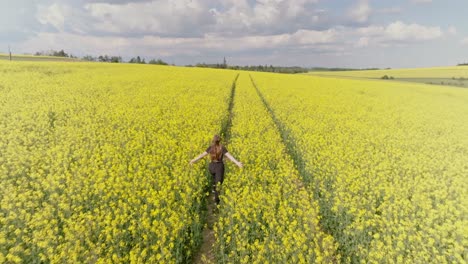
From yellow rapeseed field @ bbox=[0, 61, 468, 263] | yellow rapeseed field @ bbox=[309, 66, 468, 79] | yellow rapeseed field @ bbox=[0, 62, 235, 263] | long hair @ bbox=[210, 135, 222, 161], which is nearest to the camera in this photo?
yellow rapeseed field @ bbox=[0, 62, 235, 263]

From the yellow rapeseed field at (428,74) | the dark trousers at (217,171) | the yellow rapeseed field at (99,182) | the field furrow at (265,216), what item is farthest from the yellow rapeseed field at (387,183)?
the yellow rapeseed field at (428,74)

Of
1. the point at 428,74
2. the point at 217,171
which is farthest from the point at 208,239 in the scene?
the point at 428,74

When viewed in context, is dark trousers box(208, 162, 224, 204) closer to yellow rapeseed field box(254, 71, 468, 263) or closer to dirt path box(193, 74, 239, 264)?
dirt path box(193, 74, 239, 264)

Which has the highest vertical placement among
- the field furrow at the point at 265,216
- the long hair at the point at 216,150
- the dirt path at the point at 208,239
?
the long hair at the point at 216,150

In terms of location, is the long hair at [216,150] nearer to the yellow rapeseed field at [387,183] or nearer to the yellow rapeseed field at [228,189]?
the yellow rapeseed field at [228,189]

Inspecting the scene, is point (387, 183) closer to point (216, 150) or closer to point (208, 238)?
point (216, 150)

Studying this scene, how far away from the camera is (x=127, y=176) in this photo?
7191mm

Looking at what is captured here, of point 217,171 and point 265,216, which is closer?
point 265,216

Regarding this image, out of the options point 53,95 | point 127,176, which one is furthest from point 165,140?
point 53,95

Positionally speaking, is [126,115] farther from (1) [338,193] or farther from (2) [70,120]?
(1) [338,193]

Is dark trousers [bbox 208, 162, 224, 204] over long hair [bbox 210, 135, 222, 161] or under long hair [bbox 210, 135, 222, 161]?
under

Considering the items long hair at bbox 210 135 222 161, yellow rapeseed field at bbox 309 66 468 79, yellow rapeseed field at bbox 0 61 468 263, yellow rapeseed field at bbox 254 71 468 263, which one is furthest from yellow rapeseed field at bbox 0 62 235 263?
yellow rapeseed field at bbox 309 66 468 79

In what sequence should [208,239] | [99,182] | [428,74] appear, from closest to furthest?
[208,239]
[99,182]
[428,74]

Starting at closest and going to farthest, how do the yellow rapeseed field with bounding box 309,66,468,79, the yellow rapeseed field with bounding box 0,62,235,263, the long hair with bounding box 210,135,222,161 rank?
the yellow rapeseed field with bounding box 0,62,235,263 < the long hair with bounding box 210,135,222,161 < the yellow rapeseed field with bounding box 309,66,468,79
